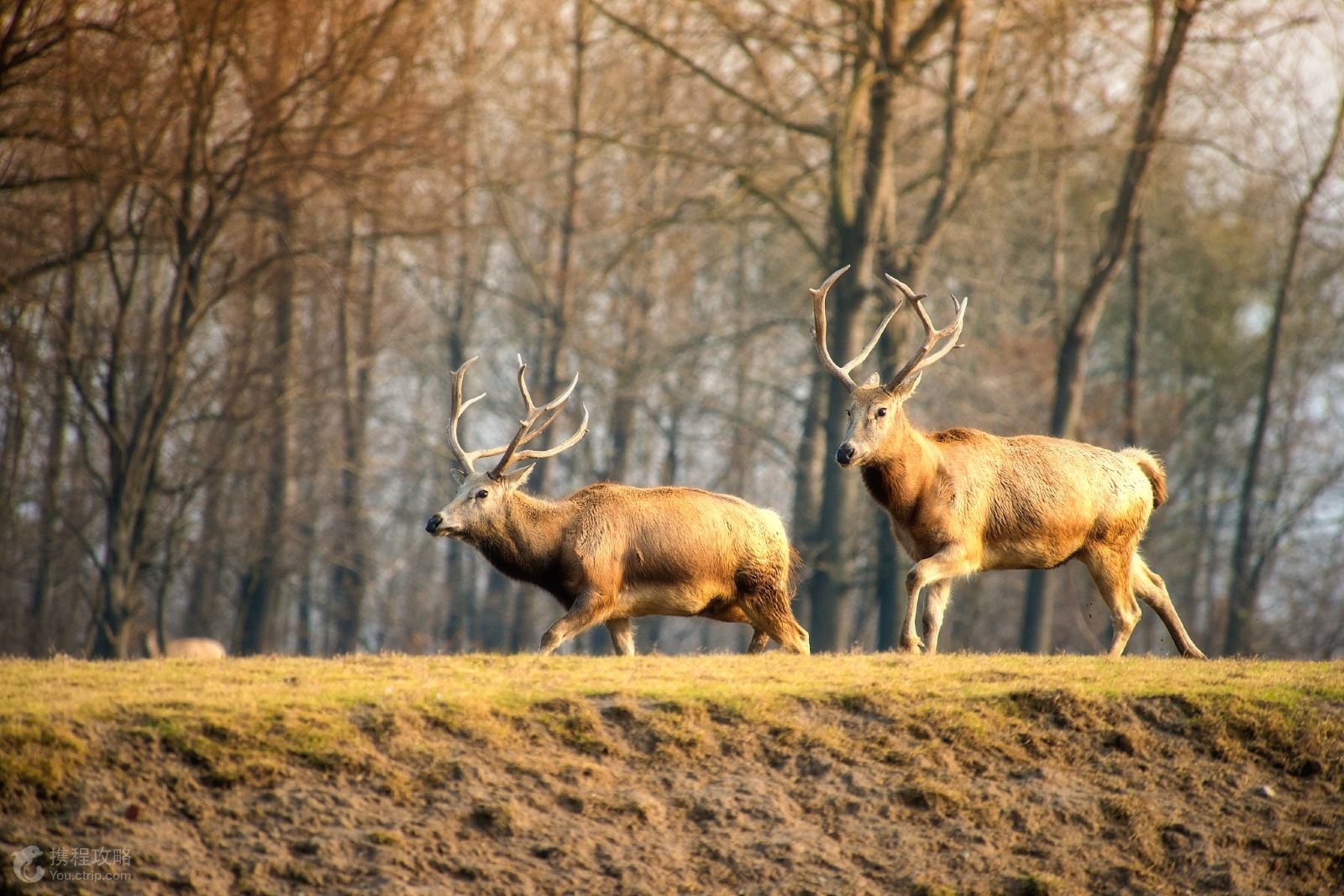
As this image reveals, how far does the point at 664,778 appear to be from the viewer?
9414 mm

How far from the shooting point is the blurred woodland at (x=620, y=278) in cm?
2161

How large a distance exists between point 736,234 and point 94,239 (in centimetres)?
2017

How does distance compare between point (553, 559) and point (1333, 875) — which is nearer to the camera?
point (1333, 875)

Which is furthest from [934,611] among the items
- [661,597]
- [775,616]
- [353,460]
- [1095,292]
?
[353,460]

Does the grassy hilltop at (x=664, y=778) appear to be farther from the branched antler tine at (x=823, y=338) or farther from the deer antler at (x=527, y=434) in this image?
the branched antler tine at (x=823, y=338)

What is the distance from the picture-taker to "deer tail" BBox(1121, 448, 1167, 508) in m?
13.9

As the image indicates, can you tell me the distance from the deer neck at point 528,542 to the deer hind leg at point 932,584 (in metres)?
3.12

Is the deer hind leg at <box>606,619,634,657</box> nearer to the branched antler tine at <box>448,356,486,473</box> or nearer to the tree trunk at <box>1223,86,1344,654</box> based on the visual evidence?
the branched antler tine at <box>448,356,486,473</box>

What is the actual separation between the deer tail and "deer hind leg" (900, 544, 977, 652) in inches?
83.5

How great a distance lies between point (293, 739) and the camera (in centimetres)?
898

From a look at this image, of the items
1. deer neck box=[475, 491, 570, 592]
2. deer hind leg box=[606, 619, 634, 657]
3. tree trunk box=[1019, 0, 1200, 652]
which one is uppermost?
tree trunk box=[1019, 0, 1200, 652]

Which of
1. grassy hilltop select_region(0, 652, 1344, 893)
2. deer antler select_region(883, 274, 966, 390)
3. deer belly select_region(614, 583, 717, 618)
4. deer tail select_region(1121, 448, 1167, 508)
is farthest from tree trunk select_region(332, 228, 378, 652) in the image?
grassy hilltop select_region(0, 652, 1344, 893)

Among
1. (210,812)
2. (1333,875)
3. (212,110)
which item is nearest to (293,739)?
(210,812)

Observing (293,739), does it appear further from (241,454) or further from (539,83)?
(539,83)
